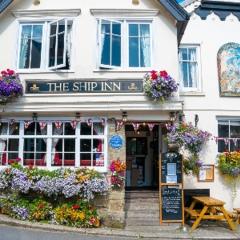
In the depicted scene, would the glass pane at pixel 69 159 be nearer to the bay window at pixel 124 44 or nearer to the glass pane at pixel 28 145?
the glass pane at pixel 28 145

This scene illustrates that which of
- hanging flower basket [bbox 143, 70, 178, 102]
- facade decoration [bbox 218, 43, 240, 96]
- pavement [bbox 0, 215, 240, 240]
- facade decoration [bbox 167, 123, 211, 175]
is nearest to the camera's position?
pavement [bbox 0, 215, 240, 240]

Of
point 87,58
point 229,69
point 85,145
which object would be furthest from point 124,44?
point 229,69

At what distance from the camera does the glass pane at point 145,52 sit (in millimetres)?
12703

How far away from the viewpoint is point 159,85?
11969 mm

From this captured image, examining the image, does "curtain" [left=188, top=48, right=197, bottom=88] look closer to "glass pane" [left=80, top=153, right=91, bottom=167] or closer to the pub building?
the pub building

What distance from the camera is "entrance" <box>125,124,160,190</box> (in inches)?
589

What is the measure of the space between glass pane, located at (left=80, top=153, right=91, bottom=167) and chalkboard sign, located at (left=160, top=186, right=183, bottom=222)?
8.04 feet

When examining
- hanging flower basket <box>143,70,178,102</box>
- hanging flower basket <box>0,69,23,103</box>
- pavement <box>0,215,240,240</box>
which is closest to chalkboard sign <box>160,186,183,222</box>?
pavement <box>0,215,240,240</box>

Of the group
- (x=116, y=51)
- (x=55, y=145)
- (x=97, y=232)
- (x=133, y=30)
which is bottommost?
(x=97, y=232)

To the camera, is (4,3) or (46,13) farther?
(46,13)

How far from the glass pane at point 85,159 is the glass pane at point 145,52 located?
326cm

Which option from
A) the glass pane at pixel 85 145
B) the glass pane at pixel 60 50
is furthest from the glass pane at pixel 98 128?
the glass pane at pixel 60 50

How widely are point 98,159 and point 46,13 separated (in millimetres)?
4883

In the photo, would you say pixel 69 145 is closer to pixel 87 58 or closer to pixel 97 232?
pixel 87 58
